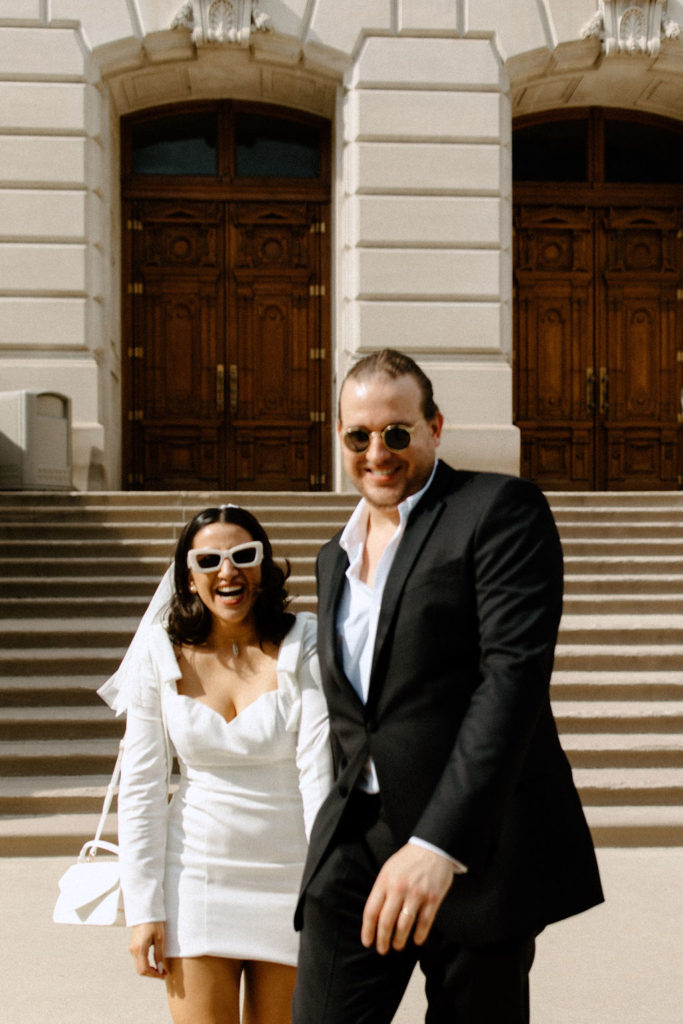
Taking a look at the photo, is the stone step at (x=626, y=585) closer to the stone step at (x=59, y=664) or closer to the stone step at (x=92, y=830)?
the stone step at (x=92, y=830)

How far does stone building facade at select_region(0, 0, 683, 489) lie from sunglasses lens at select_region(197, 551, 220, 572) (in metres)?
9.58

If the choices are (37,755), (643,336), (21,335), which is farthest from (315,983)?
(643,336)

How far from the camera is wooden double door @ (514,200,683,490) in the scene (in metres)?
14.2

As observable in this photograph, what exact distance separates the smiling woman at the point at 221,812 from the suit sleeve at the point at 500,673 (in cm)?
67

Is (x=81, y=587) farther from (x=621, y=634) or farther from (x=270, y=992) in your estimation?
(x=270, y=992)

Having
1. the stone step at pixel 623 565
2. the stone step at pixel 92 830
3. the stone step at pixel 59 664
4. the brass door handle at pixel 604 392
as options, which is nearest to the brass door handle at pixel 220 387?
the brass door handle at pixel 604 392

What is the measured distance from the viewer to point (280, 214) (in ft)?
45.8

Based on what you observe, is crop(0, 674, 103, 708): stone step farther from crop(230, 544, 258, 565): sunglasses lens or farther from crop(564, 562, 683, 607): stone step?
crop(230, 544, 258, 565): sunglasses lens

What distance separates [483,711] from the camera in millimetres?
1900

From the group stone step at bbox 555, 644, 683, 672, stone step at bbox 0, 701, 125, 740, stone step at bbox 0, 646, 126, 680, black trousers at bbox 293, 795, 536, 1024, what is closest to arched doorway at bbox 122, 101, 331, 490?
stone step at bbox 0, 646, 126, 680

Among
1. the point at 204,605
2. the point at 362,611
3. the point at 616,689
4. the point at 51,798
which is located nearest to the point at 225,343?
the point at 616,689

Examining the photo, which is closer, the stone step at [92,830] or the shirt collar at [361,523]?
the shirt collar at [361,523]

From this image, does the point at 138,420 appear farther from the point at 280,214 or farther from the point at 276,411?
the point at 280,214

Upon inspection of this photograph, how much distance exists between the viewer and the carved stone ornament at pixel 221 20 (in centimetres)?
1245
